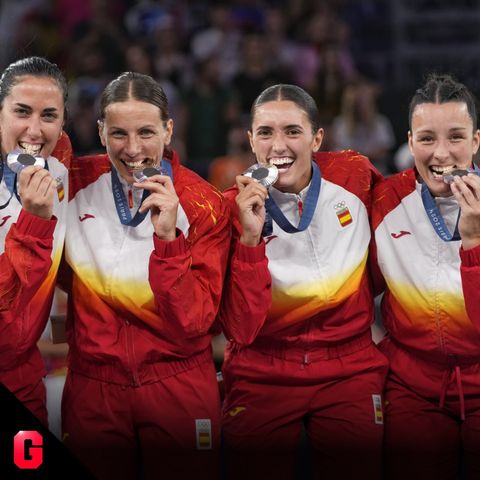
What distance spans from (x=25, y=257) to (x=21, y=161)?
1.09 feet

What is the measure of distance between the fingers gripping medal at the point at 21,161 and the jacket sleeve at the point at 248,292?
2.56ft

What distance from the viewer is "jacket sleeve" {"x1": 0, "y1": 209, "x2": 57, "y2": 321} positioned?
3.88 metres

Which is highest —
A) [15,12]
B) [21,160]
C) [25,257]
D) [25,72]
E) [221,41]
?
[15,12]

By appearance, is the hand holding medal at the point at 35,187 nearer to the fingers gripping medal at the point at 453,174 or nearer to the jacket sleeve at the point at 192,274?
the jacket sleeve at the point at 192,274

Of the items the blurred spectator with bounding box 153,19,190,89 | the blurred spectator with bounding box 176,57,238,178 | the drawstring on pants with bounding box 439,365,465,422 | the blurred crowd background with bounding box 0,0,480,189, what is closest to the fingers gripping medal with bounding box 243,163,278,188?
the drawstring on pants with bounding box 439,365,465,422

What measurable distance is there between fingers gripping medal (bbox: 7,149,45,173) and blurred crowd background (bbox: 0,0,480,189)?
4107 mm

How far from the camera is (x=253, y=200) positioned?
4.04 m

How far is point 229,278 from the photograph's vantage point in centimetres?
420

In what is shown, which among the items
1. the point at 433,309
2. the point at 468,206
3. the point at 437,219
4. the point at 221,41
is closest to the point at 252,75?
the point at 221,41

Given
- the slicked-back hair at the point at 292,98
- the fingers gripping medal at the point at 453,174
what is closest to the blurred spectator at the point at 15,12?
the slicked-back hair at the point at 292,98

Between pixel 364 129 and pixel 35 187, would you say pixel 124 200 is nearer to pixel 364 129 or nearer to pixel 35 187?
pixel 35 187

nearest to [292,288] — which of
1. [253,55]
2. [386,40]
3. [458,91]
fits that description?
[458,91]

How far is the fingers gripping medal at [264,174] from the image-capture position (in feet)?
13.4

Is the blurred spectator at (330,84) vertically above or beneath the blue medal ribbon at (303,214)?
above
